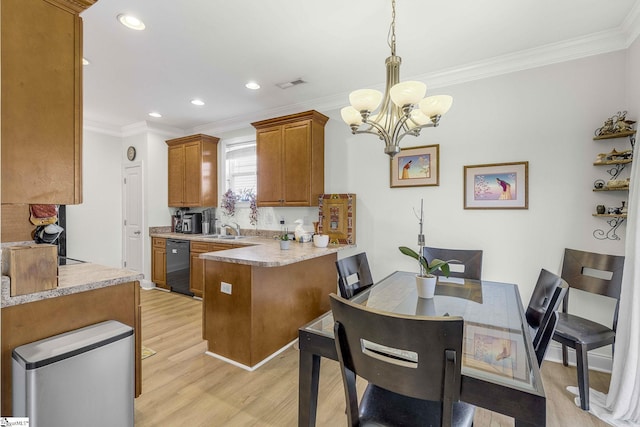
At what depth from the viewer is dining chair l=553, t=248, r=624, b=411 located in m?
1.97

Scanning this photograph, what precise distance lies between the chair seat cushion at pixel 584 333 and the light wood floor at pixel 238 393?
18.0 inches

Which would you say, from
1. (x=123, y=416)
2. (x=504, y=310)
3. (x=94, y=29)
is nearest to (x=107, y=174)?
(x=94, y=29)

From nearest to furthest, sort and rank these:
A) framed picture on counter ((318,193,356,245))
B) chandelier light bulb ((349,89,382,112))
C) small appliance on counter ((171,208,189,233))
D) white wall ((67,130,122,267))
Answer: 1. chandelier light bulb ((349,89,382,112))
2. framed picture on counter ((318,193,356,245))
3. white wall ((67,130,122,267))
4. small appliance on counter ((171,208,189,233))

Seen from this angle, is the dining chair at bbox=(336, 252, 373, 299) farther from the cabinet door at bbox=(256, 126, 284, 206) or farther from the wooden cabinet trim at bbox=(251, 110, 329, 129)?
the wooden cabinet trim at bbox=(251, 110, 329, 129)

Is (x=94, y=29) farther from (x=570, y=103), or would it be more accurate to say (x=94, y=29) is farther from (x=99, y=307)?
(x=570, y=103)

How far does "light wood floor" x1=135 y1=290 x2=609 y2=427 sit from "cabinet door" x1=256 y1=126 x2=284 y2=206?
6.22 feet

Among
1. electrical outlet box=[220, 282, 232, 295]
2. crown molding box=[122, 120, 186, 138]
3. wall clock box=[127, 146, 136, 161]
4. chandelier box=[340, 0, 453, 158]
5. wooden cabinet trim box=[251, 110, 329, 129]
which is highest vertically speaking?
crown molding box=[122, 120, 186, 138]

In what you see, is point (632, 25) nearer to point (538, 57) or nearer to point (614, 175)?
point (538, 57)

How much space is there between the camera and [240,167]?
4.80 meters

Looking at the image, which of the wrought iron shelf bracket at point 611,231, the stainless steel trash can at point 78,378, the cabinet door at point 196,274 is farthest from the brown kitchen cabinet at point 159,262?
the wrought iron shelf bracket at point 611,231

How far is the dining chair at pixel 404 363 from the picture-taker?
89 centimetres

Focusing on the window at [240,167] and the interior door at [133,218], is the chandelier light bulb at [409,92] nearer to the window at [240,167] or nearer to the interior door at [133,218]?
the window at [240,167]

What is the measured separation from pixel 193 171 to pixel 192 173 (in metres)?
0.04

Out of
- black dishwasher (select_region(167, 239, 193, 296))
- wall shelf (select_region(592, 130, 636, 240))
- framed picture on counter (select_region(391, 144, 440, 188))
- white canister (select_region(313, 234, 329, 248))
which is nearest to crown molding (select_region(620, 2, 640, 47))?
wall shelf (select_region(592, 130, 636, 240))
